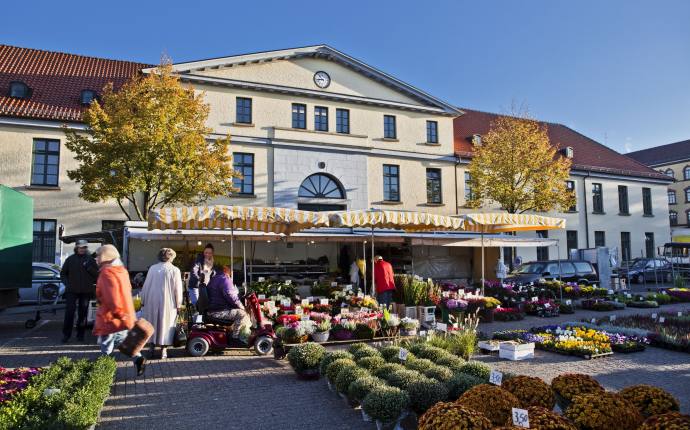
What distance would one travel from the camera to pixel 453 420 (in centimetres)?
356

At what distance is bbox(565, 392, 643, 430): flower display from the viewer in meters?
3.82

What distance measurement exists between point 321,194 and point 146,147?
33.9ft

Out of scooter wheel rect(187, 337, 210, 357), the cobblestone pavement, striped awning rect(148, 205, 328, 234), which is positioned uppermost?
striped awning rect(148, 205, 328, 234)

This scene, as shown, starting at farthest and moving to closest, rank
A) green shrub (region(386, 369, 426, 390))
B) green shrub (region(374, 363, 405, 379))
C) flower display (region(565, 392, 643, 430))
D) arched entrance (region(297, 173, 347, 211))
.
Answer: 1. arched entrance (region(297, 173, 347, 211))
2. green shrub (region(374, 363, 405, 379))
3. green shrub (region(386, 369, 426, 390))
4. flower display (region(565, 392, 643, 430))

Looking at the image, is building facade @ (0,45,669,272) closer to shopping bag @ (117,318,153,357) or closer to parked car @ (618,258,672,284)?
parked car @ (618,258,672,284)

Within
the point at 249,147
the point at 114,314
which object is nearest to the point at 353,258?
the point at 249,147

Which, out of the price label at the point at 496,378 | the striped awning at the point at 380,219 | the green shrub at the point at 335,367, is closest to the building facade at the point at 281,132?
the striped awning at the point at 380,219

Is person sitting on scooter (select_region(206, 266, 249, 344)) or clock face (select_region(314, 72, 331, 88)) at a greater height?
clock face (select_region(314, 72, 331, 88))

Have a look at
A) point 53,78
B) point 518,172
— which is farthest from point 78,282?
point 518,172

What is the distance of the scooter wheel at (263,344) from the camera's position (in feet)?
29.3

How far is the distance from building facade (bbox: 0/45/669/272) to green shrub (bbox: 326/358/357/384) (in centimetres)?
1782

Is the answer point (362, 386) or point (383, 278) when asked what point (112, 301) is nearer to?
point (362, 386)

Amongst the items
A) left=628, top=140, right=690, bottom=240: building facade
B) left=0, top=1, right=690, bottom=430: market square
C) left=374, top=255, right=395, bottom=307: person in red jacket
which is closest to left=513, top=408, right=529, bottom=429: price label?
left=0, top=1, right=690, bottom=430: market square

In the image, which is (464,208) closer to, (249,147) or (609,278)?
(609,278)
